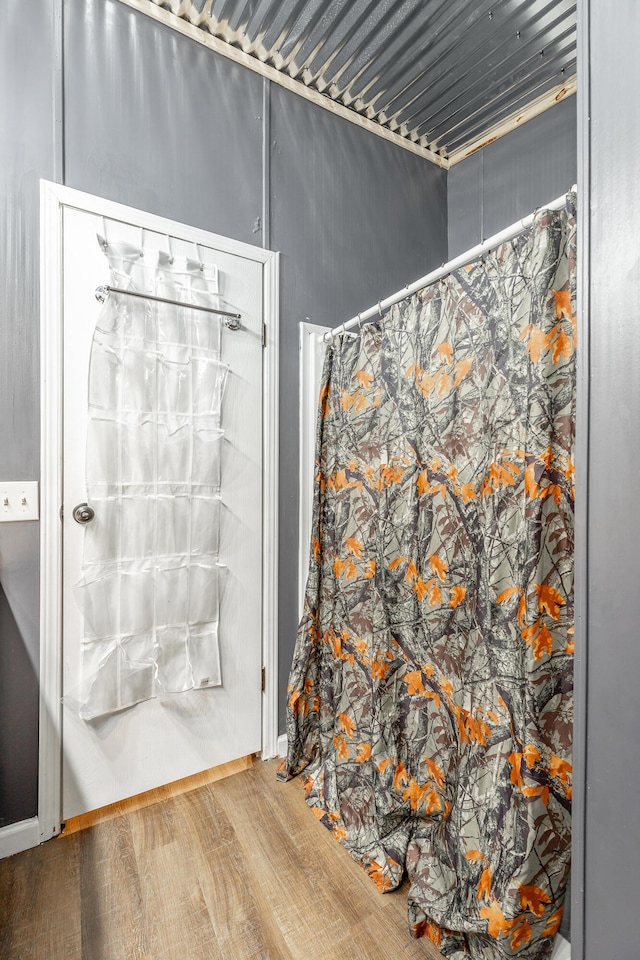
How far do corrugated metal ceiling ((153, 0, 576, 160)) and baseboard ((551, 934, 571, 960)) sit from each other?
9.25ft

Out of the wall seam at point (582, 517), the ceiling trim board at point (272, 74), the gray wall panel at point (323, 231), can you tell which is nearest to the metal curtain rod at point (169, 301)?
the gray wall panel at point (323, 231)

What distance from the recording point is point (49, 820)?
1.49m

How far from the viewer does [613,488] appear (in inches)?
28.8

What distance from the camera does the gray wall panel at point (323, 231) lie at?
1961 mm

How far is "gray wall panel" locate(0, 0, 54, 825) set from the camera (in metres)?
1.43

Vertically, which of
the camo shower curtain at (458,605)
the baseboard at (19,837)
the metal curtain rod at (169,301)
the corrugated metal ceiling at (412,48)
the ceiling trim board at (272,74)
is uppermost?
the corrugated metal ceiling at (412,48)

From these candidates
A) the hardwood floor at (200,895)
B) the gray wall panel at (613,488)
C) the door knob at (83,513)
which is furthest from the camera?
the door knob at (83,513)

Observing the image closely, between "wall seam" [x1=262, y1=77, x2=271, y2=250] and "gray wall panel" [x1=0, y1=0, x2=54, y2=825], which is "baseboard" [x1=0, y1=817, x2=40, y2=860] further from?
"wall seam" [x1=262, y1=77, x2=271, y2=250]

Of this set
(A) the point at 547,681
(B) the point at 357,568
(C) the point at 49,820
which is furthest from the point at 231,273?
(C) the point at 49,820

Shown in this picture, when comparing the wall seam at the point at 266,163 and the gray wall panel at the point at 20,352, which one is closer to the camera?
the gray wall panel at the point at 20,352

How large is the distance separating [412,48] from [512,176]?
30.2 inches

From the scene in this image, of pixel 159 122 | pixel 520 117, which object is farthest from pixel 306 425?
pixel 520 117

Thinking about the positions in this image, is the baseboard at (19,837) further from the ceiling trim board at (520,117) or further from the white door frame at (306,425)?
the ceiling trim board at (520,117)

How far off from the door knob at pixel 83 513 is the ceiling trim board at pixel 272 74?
5.72ft
